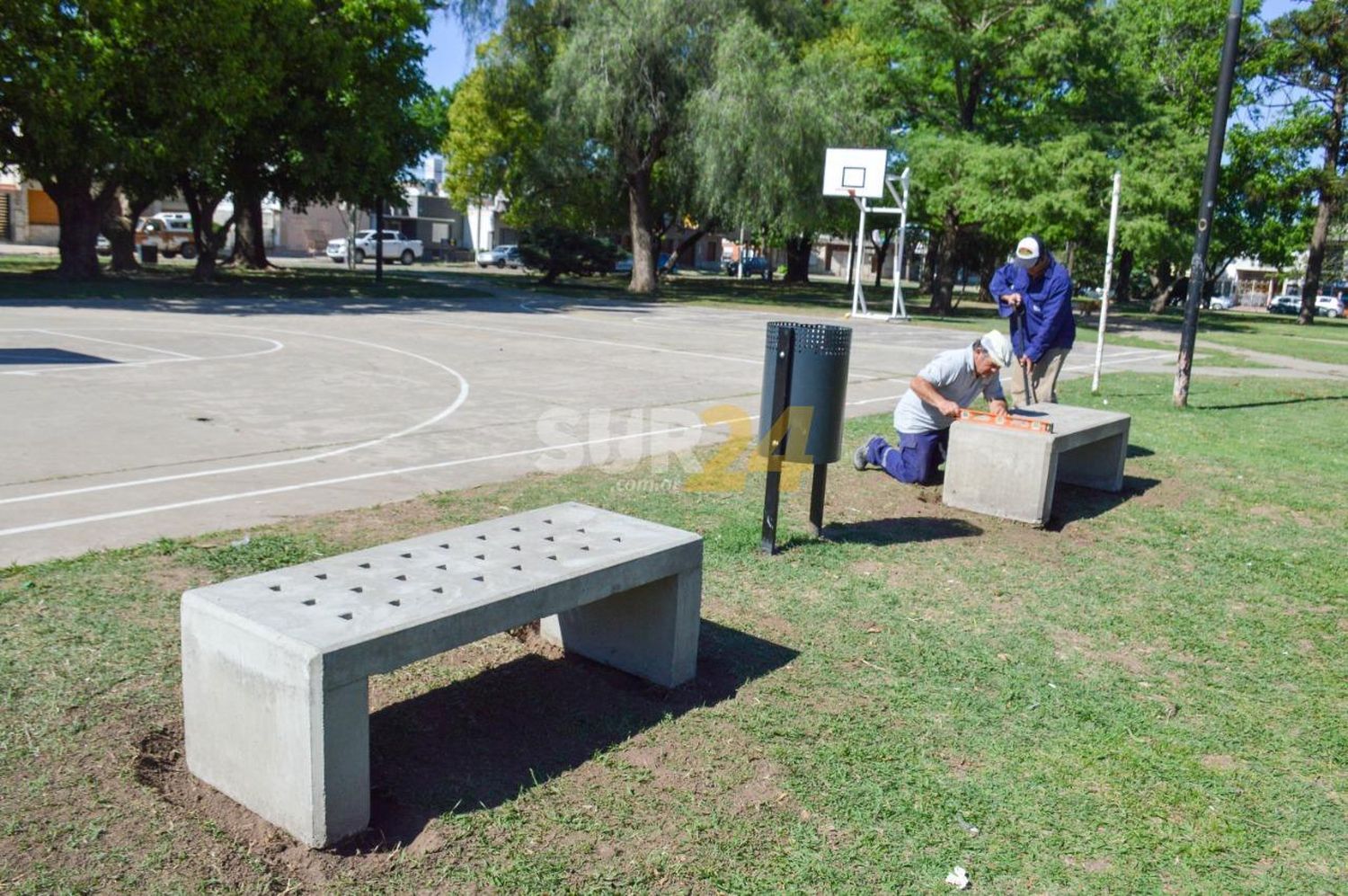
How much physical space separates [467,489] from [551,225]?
3481cm

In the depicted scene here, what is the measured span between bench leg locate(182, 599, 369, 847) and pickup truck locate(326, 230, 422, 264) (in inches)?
2357

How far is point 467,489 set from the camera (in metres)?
8.08

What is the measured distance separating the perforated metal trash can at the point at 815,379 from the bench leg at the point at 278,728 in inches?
134

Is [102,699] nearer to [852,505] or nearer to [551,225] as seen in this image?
[852,505]

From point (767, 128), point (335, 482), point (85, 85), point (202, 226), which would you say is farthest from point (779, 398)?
point (202, 226)

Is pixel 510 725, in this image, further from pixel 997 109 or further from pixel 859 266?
pixel 997 109

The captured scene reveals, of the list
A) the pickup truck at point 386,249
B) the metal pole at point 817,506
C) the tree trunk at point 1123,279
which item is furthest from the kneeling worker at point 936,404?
the pickup truck at point 386,249

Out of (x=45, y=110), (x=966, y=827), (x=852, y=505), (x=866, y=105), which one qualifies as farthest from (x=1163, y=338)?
(x=966, y=827)

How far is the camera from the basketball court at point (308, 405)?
24.7 ft

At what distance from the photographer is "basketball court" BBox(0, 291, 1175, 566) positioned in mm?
7539

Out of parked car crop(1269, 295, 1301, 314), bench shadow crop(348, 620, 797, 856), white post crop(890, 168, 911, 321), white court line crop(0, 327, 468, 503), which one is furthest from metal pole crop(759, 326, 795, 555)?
parked car crop(1269, 295, 1301, 314)

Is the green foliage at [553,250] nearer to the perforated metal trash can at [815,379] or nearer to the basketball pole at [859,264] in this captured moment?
the basketball pole at [859,264]

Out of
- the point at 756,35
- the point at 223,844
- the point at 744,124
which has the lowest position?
the point at 223,844

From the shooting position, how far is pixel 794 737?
4406mm
